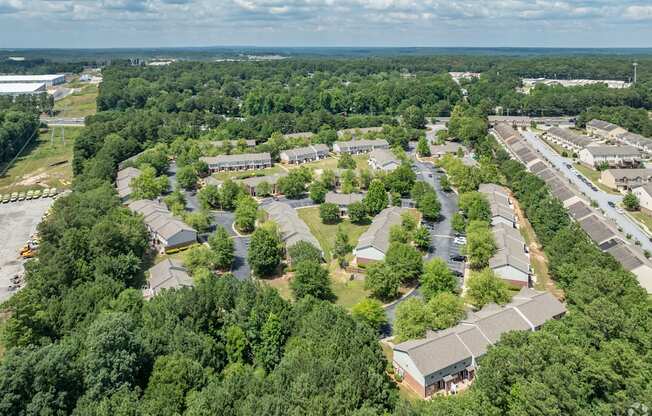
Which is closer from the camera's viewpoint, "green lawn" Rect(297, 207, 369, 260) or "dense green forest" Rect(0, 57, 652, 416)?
"dense green forest" Rect(0, 57, 652, 416)

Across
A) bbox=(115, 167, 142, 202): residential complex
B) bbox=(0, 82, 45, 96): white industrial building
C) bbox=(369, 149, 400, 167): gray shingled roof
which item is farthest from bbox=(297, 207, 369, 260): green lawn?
bbox=(0, 82, 45, 96): white industrial building

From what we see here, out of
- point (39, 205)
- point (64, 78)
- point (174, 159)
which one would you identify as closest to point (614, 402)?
point (39, 205)

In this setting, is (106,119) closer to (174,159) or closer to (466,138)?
(174,159)

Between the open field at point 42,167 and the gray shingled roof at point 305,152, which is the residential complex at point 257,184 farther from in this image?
the open field at point 42,167

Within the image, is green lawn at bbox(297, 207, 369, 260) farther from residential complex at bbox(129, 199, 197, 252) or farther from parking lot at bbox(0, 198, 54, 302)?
parking lot at bbox(0, 198, 54, 302)

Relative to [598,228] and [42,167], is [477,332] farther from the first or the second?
[42,167]
